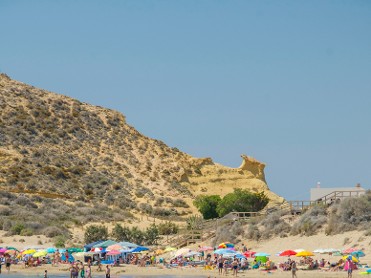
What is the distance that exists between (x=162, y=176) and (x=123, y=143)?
702cm

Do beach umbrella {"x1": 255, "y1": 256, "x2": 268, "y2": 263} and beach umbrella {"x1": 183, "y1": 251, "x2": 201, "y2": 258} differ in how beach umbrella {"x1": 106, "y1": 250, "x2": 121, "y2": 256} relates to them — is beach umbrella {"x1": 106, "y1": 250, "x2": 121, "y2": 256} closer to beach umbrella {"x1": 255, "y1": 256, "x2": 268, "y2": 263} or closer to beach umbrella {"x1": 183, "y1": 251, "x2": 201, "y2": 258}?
beach umbrella {"x1": 183, "y1": 251, "x2": 201, "y2": 258}

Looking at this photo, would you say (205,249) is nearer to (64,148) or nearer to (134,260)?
(134,260)

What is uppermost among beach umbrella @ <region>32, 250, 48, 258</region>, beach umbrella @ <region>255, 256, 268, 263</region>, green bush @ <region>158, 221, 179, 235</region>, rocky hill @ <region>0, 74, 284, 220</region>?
rocky hill @ <region>0, 74, 284, 220</region>

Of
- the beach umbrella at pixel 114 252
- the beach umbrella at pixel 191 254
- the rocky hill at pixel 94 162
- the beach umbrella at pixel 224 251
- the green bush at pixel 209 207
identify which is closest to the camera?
the beach umbrella at pixel 224 251

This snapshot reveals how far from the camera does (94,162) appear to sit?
83.4m

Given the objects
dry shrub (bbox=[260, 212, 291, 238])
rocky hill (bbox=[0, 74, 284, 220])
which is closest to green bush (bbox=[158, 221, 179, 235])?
rocky hill (bbox=[0, 74, 284, 220])

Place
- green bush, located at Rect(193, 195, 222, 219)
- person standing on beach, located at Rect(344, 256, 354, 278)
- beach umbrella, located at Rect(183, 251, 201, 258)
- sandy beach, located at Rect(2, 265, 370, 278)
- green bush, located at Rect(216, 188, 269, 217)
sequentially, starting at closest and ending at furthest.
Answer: person standing on beach, located at Rect(344, 256, 354, 278) < sandy beach, located at Rect(2, 265, 370, 278) < beach umbrella, located at Rect(183, 251, 201, 258) < green bush, located at Rect(216, 188, 269, 217) < green bush, located at Rect(193, 195, 222, 219)

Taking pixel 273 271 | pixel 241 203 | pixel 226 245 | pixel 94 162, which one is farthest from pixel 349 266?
pixel 94 162

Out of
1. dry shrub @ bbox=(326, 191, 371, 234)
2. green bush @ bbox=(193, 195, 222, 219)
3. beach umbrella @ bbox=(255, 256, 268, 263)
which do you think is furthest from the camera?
green bush @ bbox=(193, 195, 222, 219)

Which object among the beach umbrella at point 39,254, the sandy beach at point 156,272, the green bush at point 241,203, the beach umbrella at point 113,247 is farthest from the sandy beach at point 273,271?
the green bush at point 241,203

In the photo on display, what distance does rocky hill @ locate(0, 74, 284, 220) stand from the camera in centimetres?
7538

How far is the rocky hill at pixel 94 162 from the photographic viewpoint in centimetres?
7538

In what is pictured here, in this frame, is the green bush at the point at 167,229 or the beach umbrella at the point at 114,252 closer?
the beach umbrella at the point at 114,252

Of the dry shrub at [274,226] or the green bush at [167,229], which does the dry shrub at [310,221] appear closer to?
the dry shrub at [274,226]
